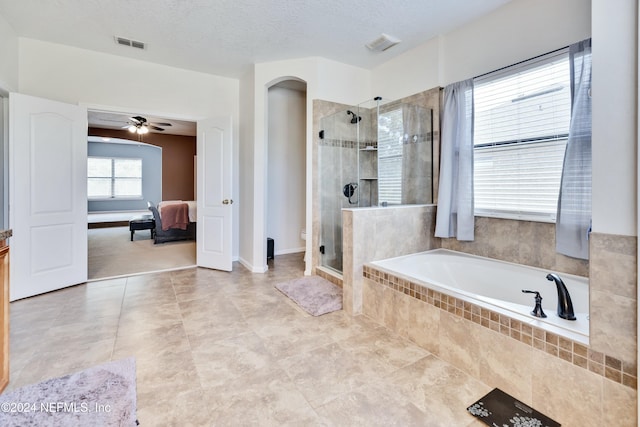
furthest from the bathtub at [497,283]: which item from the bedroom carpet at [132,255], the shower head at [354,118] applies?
the bedroom carpet at [132,255]

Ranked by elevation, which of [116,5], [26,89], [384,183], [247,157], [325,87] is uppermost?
[116,5]

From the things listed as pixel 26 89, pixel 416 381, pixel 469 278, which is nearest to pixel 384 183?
pixel 469 278

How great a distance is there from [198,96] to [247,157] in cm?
111

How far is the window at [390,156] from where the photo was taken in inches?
131

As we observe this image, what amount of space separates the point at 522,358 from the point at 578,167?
4.51 feet

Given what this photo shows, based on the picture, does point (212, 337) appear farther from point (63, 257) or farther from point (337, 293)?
point (63, 257)

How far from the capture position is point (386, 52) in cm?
345

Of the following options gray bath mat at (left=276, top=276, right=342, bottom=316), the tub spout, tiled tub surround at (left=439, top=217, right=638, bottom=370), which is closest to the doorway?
gray bath mat at (left=276, top=276, right=342, bottom=316)

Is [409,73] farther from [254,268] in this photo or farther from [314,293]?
[254,268]

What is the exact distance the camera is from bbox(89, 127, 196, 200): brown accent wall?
8156 mm

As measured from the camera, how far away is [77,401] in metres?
1.46

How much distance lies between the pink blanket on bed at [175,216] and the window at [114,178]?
4.33 meters

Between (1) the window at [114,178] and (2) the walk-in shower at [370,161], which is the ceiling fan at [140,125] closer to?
(1) the window at [114,178]

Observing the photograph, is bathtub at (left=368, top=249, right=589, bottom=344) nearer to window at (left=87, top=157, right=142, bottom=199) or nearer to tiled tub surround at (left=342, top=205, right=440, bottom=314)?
tiled tub surround at (left=342, top=205, right=440, bottom=314)
